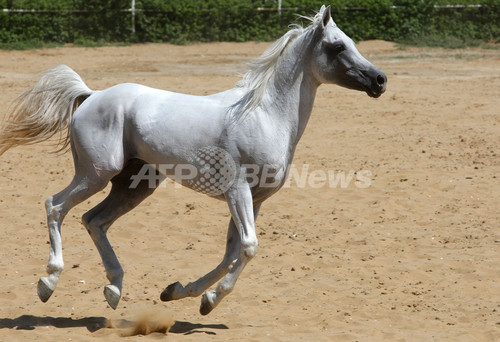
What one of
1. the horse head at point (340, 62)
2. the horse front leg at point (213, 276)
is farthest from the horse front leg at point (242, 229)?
the horse head at point (340, 62)

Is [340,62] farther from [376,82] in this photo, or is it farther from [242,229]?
[242,229]

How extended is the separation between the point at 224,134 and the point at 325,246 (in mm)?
2549

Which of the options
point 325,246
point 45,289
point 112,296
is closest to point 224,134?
point 112,296

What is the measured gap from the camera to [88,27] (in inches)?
882

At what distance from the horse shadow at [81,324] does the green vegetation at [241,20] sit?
56.8ft

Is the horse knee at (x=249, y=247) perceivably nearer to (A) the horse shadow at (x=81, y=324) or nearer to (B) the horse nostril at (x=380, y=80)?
(A) the horse shadow at (x=81, y=324)

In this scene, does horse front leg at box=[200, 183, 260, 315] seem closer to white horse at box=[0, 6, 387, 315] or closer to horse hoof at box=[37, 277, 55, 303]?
white horse at box=[0, 6, 387, 315]

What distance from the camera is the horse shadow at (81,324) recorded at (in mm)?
5324

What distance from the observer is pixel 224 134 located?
511 cm

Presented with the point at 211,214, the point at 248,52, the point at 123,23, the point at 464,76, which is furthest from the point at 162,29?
the point at 211,214

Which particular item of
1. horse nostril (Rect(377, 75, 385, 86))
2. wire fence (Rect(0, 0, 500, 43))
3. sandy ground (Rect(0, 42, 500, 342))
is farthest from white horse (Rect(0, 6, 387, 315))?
wire fence (Rect(0, 0, 500, 43))

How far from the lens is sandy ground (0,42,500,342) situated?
18.0ft

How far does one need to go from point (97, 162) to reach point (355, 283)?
2.46 metres

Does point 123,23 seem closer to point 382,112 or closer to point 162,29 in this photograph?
point 162,29
